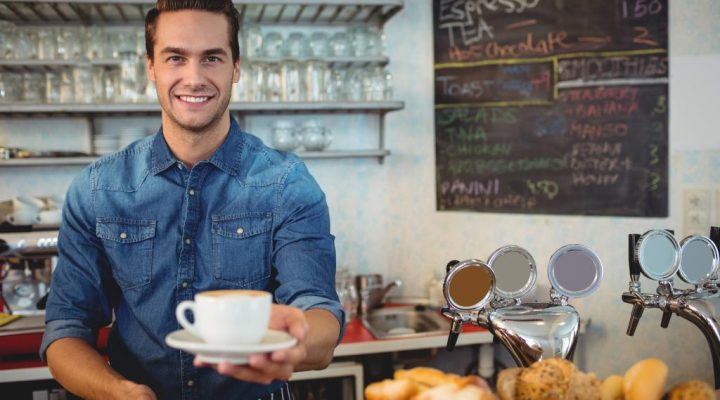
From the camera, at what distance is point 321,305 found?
1443mm

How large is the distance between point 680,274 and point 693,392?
51 centimetres

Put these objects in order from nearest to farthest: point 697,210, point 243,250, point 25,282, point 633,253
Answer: point 633,253 < point 243,250 < point 697,210 < point 25,282

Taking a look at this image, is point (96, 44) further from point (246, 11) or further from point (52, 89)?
point (246, 11)

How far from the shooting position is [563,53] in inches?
122

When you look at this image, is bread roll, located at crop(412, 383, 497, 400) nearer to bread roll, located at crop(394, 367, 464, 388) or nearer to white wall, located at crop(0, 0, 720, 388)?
bread roll, located at crop(394, 367, 464, 388)

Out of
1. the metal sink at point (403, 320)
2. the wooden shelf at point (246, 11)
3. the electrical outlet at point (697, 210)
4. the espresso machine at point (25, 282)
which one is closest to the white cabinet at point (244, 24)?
the wooden shelf at point (246, 11)

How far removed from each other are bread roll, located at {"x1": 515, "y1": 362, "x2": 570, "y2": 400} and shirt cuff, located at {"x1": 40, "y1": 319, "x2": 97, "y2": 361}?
97 centimetres

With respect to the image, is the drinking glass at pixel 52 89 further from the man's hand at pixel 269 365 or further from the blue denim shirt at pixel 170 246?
the man's hand at pixel 269 365

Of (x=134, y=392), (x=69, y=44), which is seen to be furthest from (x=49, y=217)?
(x=134, y=392)

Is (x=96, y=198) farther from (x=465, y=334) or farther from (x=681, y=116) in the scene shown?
(x=681, y=116)

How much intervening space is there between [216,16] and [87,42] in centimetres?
177

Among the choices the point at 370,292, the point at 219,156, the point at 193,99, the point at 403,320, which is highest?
the point at 193,99

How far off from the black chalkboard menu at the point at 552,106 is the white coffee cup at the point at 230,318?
231 centimetres

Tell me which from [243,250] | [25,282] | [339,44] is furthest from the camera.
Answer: [339,44]
